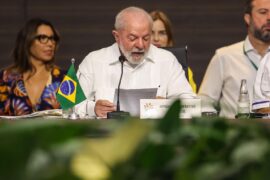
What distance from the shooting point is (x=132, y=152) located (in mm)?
574

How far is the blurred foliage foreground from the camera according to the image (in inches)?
21.9

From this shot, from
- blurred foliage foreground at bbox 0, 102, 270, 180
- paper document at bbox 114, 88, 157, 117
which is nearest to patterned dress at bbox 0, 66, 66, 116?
paper document at bbox 114, 88, 157, 117

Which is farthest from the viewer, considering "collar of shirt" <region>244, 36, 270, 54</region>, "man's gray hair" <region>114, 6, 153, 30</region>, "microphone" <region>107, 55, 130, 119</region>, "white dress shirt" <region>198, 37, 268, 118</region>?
"collar of shirt" <region>244, 36, 270, 54</region>

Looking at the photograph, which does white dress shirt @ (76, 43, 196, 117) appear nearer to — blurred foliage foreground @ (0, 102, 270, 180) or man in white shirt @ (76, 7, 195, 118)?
man in white shirt @ (76, 7, 195, 118)

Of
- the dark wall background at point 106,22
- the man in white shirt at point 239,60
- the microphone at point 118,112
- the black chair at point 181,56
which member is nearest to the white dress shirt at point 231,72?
the man in white shirt at point 239,60

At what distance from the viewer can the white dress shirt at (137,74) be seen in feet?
16.5

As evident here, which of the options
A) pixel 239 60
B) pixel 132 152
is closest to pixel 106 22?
pixel 239 60

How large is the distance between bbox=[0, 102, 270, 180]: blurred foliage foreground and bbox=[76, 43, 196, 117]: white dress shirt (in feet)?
14.1

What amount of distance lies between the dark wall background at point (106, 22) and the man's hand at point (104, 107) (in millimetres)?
2825

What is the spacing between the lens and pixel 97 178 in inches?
21.7

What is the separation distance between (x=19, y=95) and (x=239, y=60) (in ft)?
4.63

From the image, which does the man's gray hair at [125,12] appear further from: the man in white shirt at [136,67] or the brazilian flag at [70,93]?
the brazilian flag at [70,93]

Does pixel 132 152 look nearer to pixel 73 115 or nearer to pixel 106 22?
pixel 73 115

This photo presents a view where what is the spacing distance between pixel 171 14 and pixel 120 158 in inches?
269
